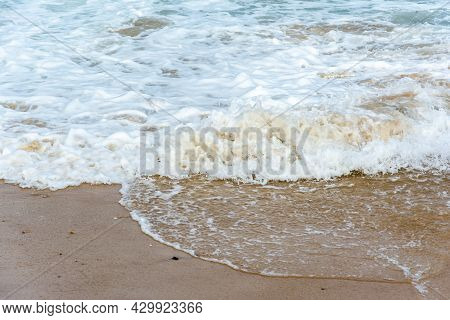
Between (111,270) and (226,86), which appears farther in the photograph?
(226,86)

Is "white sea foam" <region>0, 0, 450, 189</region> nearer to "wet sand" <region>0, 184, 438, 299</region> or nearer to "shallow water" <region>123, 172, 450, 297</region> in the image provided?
"shallow water" <region>123, 172, 450, 297</region>

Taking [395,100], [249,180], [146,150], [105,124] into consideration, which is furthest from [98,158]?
[395,100]

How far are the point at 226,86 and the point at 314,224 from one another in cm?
287

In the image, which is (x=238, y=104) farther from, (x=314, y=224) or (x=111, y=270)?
(x=111, y=270)

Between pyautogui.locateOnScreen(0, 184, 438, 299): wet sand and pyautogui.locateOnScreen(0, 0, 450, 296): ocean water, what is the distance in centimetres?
13

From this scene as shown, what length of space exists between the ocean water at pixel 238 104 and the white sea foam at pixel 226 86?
0.05 ft

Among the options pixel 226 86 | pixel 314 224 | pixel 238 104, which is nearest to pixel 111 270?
pixel 314 224

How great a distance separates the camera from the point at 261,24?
27.8 feet

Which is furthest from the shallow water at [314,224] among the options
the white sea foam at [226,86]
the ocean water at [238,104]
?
the white sea foam at [226,86]

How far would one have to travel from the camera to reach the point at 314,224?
3.51 meters

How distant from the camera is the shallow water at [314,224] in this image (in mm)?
3021

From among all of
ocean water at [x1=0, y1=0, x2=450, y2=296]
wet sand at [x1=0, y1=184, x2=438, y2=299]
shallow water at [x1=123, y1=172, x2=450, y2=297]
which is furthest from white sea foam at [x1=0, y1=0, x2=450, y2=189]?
wet sand at [x1=0, y1=184, x2=438, y2=299]
